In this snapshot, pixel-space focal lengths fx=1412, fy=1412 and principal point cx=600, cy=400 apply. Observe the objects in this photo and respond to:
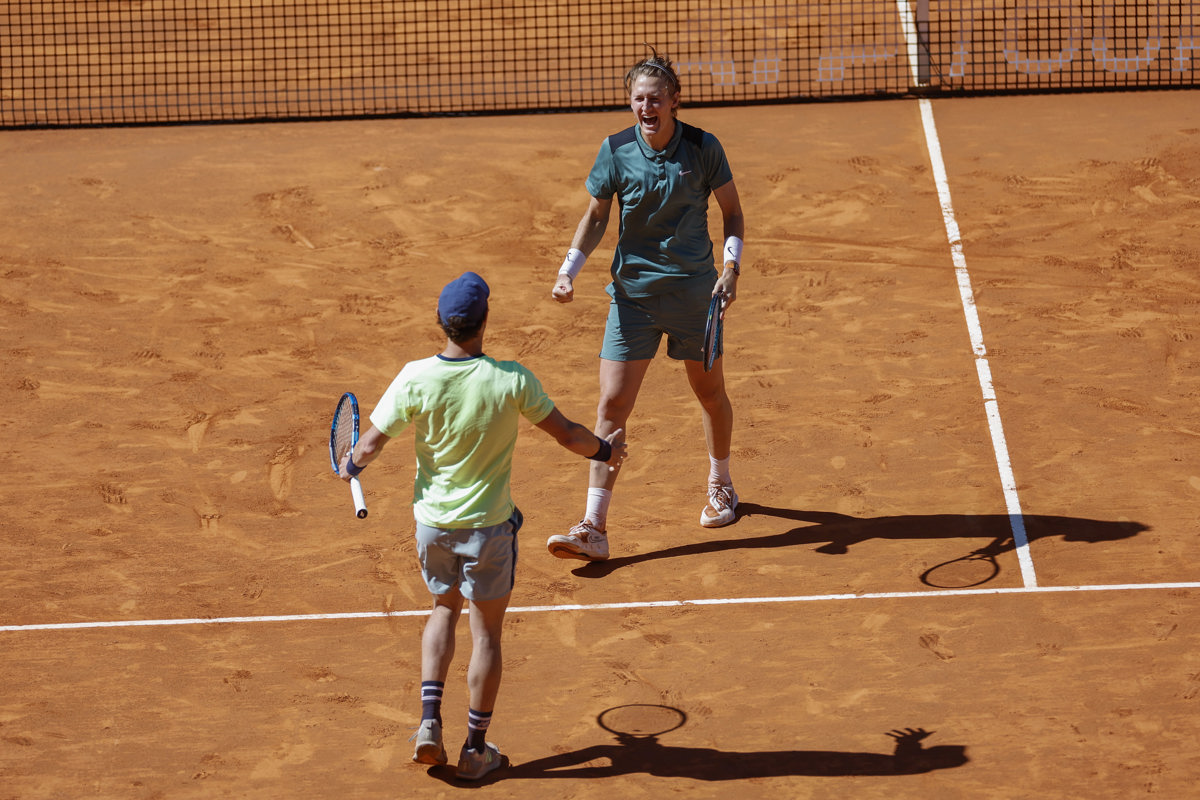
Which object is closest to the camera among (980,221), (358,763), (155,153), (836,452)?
(358,763)

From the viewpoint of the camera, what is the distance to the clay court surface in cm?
581

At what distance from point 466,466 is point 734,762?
1.64m

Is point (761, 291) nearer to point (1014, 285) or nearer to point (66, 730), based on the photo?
point (1014, 285)

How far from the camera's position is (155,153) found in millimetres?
12961

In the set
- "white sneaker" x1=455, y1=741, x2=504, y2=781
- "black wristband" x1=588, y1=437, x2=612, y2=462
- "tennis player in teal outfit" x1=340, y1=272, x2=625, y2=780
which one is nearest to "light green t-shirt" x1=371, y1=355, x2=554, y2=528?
"tennis player in teal outfit" x1=340, y1=272, x2=625, y2=780

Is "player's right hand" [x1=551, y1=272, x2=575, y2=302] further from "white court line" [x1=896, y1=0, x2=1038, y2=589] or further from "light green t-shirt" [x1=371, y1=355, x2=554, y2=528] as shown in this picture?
"white court line" [x1=896, y1=0, x2=1038, y2=589]

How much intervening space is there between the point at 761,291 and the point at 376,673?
507cm

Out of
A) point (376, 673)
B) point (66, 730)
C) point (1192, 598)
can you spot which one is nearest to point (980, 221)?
point (1192, 598)

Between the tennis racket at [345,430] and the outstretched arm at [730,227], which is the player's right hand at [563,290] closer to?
the outstretched arm at [730,227]

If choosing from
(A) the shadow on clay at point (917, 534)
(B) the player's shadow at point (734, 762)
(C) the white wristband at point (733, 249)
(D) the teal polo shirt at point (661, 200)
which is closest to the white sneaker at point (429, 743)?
(B) the player's shadow at point (734, 762)

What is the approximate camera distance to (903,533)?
24.3 ft

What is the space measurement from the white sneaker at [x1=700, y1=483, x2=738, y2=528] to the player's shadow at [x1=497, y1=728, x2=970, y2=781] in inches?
79.7

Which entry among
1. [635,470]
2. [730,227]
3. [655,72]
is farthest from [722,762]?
[655,72]

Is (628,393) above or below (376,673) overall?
above
